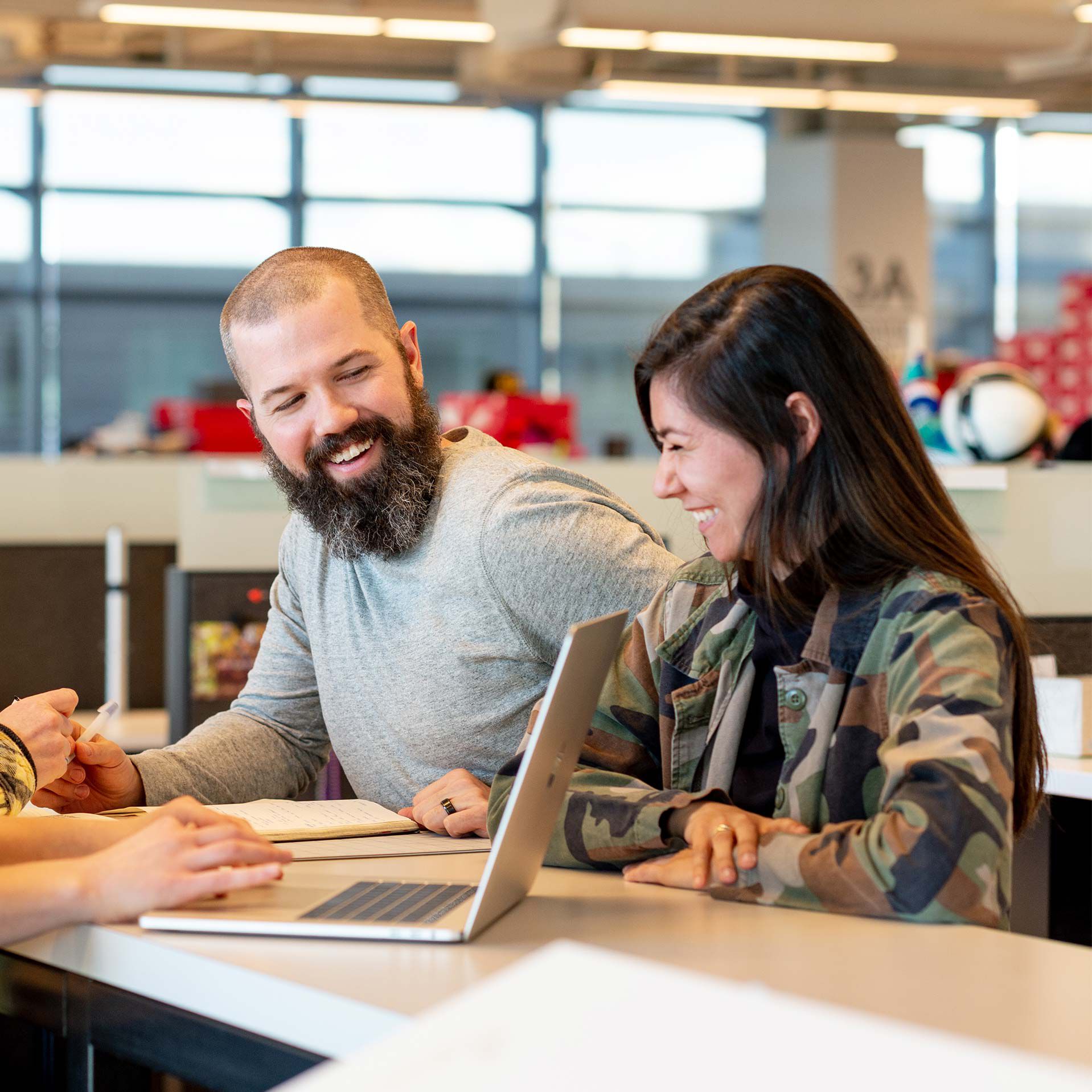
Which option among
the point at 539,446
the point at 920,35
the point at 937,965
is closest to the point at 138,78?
the point at 920,35

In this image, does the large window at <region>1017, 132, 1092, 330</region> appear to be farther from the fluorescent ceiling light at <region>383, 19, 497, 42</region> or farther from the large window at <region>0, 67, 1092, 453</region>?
the fluorescent ceiling light at <region>383, 19, 497, 42</region>

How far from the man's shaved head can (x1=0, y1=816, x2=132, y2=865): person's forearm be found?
0.52 m

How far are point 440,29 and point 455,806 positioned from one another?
4158 mm

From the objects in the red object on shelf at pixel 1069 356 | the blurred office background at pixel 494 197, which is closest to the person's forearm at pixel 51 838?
the red object on shelf at pixel 1069 356

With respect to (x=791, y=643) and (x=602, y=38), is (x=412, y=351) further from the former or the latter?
(x=602, y=38)

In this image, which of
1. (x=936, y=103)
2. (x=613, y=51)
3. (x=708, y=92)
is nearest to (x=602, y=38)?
(x=708, y=92)

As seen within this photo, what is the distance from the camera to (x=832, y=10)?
5.40 metres

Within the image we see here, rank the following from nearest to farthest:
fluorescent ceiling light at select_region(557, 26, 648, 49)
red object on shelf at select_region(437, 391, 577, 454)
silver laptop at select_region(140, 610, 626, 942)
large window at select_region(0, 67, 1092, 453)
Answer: silver laptop at select_region(140, 610, 626, 942) → red object on shelf at select_region(437, 391, 577, 454) → fluorescent ceiling light at select_region(557, 26, 648, 49) → large window at select_region(0, 67, 1092, 453)

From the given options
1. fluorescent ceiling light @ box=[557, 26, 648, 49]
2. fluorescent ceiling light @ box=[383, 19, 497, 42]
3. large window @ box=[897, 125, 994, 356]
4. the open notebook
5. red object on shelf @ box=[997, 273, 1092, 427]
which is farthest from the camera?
large window @ box=[897, 125, 994, 356]

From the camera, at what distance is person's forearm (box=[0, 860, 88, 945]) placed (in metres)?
0.99

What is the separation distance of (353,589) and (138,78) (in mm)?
7986

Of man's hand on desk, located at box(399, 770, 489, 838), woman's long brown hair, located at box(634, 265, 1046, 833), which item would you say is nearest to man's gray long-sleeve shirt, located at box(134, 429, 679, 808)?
man's hand on desk, located at box(399, 770, 489, 838)

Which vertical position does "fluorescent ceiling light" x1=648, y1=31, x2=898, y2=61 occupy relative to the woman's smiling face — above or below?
above

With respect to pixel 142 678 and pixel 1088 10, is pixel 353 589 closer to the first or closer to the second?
pixel 142 678
